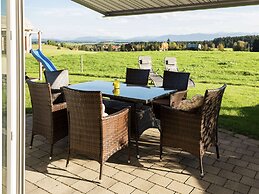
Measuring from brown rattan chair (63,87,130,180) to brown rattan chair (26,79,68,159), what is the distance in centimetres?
37

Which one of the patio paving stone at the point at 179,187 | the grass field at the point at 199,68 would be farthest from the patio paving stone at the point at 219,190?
the grass field at the point at 199,68

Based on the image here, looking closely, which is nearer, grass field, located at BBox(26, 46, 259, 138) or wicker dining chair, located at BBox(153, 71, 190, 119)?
wicker dining chair, located at BBox(153, 71, 190, 119)

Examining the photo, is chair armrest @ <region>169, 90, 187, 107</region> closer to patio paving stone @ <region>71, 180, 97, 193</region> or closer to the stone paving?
the stone paving

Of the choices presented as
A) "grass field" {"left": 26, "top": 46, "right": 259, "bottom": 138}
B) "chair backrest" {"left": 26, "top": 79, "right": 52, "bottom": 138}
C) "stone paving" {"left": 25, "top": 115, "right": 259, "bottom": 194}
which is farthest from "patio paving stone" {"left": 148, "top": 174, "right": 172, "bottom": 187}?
"grass field" {"left": 26, "top": 46, "right": 259, "bottom": 138}

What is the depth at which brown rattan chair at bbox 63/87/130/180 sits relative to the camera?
2.82m

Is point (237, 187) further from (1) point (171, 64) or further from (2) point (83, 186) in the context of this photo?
(1) point (171, 64)

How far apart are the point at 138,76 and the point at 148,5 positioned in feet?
4.30

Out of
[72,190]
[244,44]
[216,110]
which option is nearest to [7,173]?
[72,190]

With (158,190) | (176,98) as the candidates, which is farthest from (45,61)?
(158,190)

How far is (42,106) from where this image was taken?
11.2 feet

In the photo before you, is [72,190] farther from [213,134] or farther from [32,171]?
[213,134]

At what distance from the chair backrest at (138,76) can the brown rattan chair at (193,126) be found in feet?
5.64

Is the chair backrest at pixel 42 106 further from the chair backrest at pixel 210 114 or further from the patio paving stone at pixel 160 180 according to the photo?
the chair backrest at pixel 210 114

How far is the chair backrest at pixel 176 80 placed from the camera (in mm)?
4516
